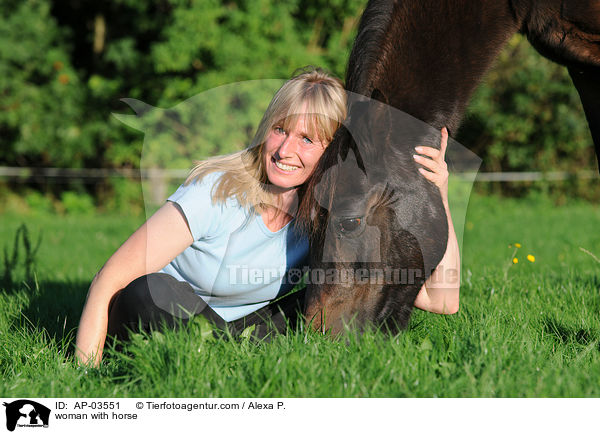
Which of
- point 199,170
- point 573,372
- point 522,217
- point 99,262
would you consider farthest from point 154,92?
point 573,372

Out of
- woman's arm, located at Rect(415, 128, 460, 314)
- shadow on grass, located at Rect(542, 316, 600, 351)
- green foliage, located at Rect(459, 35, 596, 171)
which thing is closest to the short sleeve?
woman's arm, located at Rect(415, 128, 460, 314)

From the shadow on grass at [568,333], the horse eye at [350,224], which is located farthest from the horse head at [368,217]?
the shadow on grass at [568,333]

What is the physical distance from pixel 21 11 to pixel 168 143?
5.82 m

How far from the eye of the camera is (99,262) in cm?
563

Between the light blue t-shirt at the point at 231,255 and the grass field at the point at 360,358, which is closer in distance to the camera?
the grass field at the point at 360,358

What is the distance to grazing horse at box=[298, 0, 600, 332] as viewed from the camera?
7.13 feet

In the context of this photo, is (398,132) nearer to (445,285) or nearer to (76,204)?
(445,285)

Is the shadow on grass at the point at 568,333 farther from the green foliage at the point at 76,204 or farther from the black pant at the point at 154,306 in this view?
the green foliage at the point at 76,204

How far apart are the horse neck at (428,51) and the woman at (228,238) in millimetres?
251

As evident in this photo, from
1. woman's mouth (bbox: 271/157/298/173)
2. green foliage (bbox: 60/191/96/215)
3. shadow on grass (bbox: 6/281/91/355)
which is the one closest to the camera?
woman's mouth (bbox: 271/157/298/173)

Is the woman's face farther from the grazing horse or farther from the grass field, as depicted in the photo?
the grass field

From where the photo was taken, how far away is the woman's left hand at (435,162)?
2.27 meters

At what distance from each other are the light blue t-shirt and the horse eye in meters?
0.51

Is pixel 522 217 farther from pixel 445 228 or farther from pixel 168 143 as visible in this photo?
pixel 445 228
